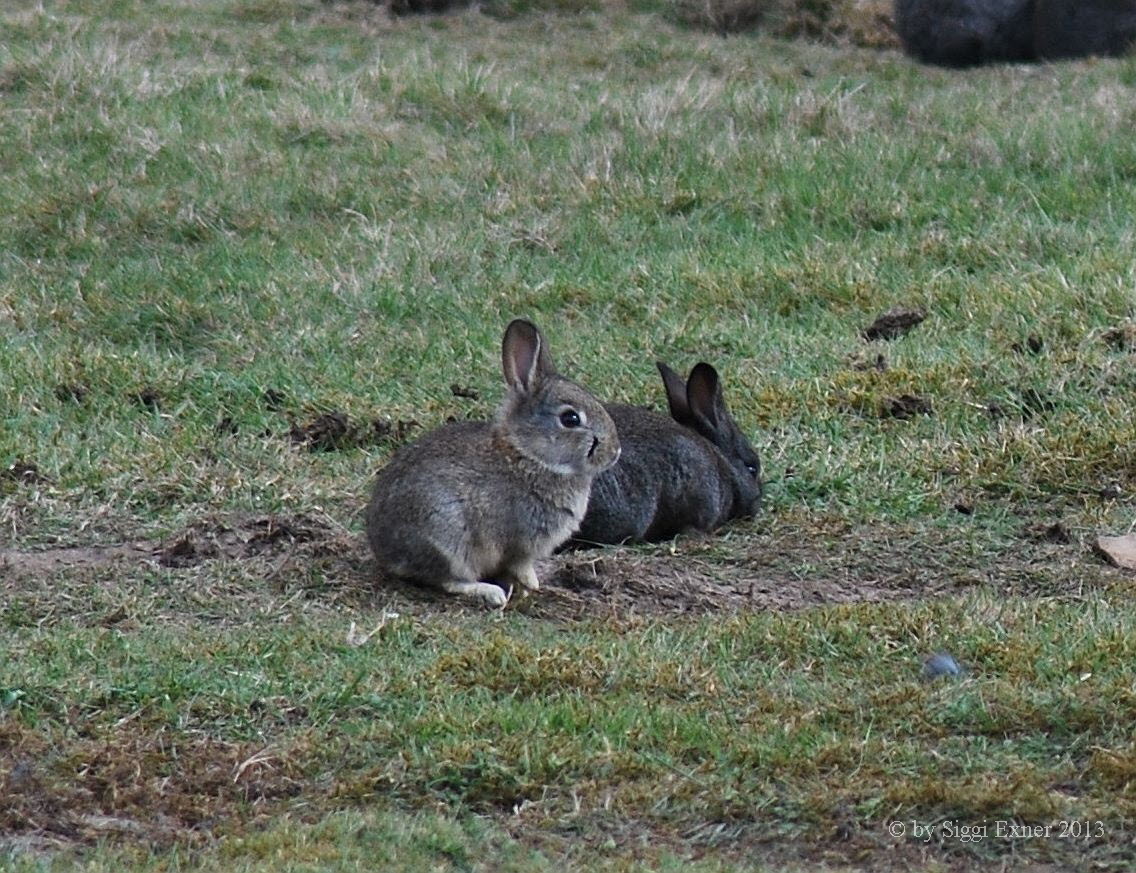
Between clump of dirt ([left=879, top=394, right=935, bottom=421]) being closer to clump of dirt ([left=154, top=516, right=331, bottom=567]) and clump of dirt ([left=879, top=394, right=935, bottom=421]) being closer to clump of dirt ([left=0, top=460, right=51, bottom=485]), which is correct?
clump of dirt ([left=154, top=516, right=331, bottom=567])

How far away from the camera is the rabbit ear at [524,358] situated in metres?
6.32

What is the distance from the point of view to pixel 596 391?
841 cm

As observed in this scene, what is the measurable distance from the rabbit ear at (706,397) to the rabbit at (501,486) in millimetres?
1134

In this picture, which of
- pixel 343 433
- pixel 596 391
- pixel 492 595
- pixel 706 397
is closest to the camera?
pixel 492 595

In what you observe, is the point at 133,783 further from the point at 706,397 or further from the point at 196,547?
the point at 706,397

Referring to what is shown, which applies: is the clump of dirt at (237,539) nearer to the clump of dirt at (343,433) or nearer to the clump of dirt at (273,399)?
the clump of dirt at (343,433)

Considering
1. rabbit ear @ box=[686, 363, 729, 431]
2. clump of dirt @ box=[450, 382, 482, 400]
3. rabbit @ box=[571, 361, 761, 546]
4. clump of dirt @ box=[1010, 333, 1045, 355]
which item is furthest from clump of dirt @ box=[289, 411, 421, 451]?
clump of dirt @ box=[1010, 333, 1045, 355]

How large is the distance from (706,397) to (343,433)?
4.81 ft

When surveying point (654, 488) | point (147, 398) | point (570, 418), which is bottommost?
point (147, 398)

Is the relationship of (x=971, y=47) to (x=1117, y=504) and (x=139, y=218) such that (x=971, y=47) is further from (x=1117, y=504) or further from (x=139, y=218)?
(x=1117, y=504)

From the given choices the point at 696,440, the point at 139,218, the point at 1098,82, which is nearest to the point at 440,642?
the point at 696,440

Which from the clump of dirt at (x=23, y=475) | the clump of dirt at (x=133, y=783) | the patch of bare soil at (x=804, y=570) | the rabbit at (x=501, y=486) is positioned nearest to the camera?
the clump of dirt at (x=133, y=783)

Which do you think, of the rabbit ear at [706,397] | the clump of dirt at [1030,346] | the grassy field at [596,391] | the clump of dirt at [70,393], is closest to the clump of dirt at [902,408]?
the grassy field at [596,391]

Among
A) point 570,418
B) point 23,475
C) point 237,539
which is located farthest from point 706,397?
point 23,475
